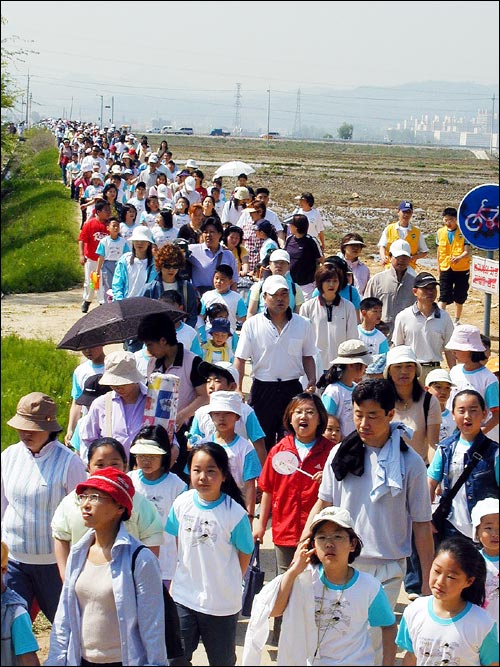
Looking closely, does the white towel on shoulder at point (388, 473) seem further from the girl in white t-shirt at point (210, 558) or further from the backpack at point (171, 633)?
the backpack at point (171, 633)

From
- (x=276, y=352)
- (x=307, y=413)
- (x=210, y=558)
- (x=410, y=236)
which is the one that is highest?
(x=410, y=236)

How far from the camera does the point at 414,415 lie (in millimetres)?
7133

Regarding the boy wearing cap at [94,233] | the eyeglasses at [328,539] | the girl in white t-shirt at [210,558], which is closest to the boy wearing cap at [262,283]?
the girl in white t-shirt at [210,558]

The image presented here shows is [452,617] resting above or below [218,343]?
below

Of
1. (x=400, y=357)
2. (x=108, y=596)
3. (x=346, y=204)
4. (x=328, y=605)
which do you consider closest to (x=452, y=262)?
(x=400, y=357)

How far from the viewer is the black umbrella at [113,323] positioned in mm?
7789

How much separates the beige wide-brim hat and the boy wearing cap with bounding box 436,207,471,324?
9.48 m

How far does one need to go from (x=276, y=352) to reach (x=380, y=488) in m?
2.91

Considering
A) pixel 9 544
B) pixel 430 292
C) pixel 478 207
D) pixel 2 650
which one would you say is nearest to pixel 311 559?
pixel 2 650

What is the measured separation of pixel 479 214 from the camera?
7465mm

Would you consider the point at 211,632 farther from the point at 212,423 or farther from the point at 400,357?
the point at 400,357

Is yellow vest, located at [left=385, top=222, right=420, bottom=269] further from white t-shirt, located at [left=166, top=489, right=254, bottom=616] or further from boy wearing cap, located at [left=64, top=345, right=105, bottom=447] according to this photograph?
white t-shirt, located at [left=166, top=489, right=254, bottom=616]

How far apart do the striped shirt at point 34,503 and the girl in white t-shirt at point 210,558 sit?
65 cm

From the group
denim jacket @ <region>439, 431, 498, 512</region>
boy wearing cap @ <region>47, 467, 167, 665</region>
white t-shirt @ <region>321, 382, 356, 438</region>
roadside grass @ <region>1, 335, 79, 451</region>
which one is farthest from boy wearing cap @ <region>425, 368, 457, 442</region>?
roadside grass @ <region>1, 335, 79, 451</region>
